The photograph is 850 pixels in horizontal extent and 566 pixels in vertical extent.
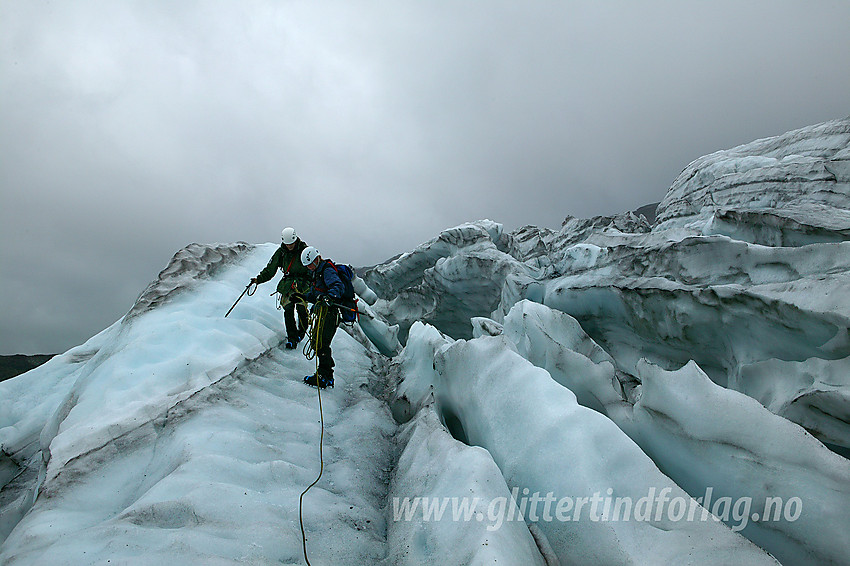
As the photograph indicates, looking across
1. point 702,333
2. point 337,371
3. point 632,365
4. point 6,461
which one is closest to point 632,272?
point 632,365

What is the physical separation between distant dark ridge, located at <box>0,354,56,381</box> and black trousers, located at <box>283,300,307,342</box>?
3192 cm

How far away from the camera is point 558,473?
277cm

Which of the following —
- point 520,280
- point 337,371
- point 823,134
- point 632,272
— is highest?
point 823,134

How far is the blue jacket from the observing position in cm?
495

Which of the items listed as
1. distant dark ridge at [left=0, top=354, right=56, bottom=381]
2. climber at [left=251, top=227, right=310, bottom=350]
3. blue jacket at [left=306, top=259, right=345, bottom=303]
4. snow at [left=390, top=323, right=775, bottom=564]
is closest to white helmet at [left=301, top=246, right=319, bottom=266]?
blue jacket at [left=306, top=259, right=345, bottom=303]

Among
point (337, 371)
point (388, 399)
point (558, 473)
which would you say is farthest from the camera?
point (337, 371)

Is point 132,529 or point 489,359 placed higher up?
point 489,359

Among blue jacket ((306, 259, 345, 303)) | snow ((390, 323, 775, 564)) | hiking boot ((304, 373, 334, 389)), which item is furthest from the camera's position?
hiking boot ((304, 373, 334, 389))

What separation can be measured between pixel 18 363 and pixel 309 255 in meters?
36.9

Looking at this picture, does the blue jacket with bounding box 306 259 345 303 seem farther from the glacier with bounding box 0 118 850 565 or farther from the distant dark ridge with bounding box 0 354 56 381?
the distant dark ridge with bounding box 0 354 56 381

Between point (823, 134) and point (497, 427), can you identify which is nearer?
point (497, 427)

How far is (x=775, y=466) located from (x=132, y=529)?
3.73 meters

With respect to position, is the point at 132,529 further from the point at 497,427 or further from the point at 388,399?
the point at 388,399

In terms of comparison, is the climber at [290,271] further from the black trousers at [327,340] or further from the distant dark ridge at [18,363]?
the distant dark ridge at [18,363]
